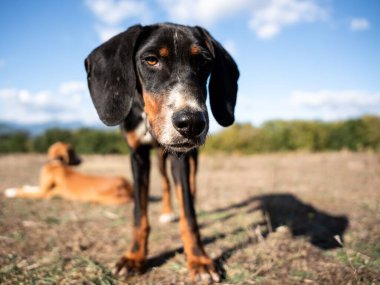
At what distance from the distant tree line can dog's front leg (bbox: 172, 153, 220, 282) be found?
17.5m

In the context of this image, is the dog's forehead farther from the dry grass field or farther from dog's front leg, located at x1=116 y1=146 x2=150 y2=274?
the dry grass field

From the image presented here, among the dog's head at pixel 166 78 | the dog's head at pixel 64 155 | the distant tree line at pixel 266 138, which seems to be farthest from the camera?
the distant tree line at pixel 266 138

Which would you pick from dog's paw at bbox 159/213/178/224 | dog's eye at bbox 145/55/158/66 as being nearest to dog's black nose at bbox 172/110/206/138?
dog's eye at bbox 145/55/158/66

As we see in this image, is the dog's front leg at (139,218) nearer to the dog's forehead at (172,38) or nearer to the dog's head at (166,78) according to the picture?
the dog's head at (166,78)

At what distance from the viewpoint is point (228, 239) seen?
4043 millimetres

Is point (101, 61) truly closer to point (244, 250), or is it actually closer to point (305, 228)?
point (244, 250)

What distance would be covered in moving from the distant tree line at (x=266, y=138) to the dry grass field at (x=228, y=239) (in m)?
13.5

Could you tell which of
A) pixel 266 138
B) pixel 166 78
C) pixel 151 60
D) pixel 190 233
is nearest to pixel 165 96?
pixel 166 78

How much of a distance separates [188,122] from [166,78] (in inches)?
23.1

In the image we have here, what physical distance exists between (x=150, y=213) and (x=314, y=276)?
3432 millimetres

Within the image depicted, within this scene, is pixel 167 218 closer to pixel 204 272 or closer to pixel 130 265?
pixel 130 265

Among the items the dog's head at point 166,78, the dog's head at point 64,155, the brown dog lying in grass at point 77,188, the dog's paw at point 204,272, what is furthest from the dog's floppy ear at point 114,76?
the dog's head at point 64,155

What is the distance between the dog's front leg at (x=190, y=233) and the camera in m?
2.85

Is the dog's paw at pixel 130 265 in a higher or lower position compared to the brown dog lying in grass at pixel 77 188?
lower
